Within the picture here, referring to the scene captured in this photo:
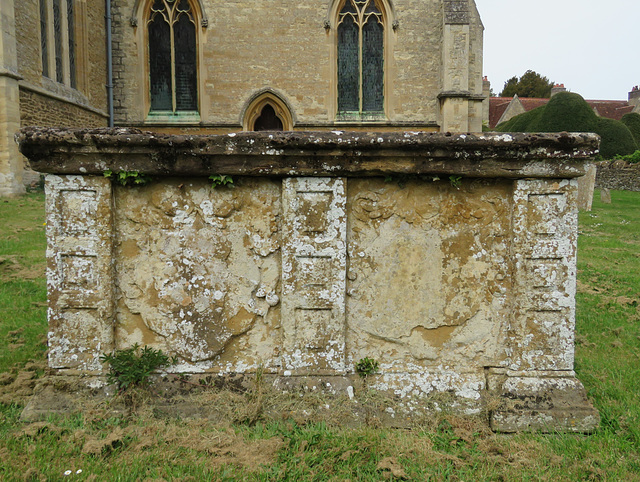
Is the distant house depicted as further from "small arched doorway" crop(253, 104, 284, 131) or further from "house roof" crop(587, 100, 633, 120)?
"small arched doorway" crop(253, 104, 284, 131)

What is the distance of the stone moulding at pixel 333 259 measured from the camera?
254 centimetres

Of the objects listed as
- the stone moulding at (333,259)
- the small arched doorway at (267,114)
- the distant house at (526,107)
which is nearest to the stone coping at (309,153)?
the stone moulding at (333,259)

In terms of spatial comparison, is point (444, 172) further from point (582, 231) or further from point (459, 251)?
point (582, 231)

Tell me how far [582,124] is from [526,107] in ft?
57.6

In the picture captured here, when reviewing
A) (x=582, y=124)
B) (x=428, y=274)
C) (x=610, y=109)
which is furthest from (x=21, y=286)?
(x=610, y=109)

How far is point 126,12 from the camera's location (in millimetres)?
13016

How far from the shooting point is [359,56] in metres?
13.6

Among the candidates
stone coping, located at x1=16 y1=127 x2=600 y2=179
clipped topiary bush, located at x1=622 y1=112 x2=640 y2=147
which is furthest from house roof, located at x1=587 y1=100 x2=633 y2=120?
stone coping, located at x1=16 y1=127 x2=600 y2=179

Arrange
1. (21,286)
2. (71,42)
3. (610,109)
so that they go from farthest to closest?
(610,109) < (71,42) < (21,286)

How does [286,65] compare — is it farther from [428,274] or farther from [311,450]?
[311,450]

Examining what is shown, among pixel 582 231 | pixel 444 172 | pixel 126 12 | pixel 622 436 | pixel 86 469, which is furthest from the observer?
pixel 126 12

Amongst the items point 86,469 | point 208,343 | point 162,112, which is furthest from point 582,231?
point 162,112

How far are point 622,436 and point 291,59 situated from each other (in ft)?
42.1

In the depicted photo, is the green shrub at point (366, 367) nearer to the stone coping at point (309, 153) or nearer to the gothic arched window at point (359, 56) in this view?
the stone coping at point (309, 153)
